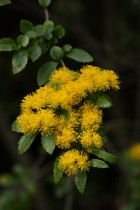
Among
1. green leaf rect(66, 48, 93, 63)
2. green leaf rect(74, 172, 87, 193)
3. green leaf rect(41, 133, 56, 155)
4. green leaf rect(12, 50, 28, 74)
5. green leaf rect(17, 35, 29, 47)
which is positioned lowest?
green leaf rect(74, 172, 87, 193)

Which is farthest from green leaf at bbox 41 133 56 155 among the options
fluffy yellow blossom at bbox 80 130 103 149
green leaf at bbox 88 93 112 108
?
green leaf at bbox 88 93 112 108

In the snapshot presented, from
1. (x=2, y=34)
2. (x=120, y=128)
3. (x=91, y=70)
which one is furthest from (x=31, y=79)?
(x=91, y=70)

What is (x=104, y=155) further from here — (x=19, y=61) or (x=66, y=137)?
(x=19, y=61)

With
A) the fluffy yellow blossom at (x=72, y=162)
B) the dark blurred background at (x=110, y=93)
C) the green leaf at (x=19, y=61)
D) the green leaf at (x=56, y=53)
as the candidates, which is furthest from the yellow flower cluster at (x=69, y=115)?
the dark blurred background at (x=110, y=93)

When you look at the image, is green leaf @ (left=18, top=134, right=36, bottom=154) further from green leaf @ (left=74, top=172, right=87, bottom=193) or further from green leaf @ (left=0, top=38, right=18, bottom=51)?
green leaf @ (left=0, top=38, right=18, bottom=51)

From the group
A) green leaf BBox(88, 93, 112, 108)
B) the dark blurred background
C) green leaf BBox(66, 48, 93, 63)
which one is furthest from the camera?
the dark blurred background

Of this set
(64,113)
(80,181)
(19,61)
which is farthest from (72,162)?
(19,61)
